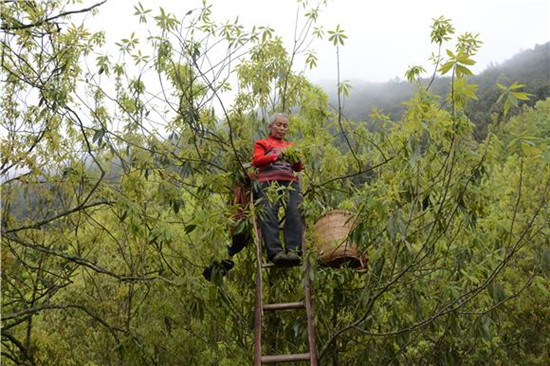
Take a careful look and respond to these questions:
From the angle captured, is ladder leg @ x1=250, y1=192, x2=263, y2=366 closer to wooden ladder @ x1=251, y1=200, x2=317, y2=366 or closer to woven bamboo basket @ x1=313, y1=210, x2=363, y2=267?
wooden ladder @ x1=251, y1=200, x2=317, y2=366

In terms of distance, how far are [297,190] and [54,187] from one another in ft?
7.66

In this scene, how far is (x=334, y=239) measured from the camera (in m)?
3.63

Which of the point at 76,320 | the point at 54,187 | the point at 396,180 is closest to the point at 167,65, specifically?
the point at 54,187

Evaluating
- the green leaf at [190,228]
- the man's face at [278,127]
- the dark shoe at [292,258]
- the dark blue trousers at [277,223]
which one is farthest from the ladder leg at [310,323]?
the man's face at [278,127]

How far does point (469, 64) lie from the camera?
2.36 metres

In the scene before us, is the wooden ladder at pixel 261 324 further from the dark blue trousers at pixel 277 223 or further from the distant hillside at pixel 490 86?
the distant hillside at pixel 490 86

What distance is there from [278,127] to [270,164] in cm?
44

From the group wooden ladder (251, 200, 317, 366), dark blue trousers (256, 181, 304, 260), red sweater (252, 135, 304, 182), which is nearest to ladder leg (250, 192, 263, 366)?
wooden ladder (251, 200, 317, 366)

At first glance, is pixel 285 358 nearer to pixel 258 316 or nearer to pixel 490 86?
pixel 258 316

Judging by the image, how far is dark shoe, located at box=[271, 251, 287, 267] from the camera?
363 cm

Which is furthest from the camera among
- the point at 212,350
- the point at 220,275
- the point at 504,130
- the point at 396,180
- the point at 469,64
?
the point at 212,350

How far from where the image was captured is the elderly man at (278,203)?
3.69 meters

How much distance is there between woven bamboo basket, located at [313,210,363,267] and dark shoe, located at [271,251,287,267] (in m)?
0.25

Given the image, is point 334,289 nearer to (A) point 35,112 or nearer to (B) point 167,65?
(B) point 167,65
